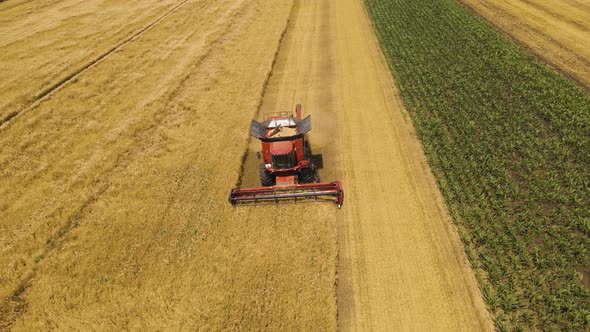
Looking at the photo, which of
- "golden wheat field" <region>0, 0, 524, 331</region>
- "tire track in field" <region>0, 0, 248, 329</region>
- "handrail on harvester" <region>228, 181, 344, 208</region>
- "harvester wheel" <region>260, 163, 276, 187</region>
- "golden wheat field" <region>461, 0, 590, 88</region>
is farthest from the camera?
"golden wheat field" <region>461, 0, 590, 88</region>

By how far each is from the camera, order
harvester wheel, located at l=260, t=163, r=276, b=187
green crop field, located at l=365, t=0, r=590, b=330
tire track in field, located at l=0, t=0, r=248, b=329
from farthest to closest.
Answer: harvester wheel, located at l=260, t=163, r=276, b=187 → tire track in field, located at l=0, t=0, r=248, b=329 → green crop field, located at l=365, t=0, r=590, b=330

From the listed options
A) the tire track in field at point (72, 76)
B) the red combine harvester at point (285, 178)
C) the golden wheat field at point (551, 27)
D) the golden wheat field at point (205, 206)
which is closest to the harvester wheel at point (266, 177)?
the red combine harvester at point (285, 178)

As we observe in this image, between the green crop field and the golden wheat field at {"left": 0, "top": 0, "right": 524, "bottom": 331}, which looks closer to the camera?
the green crop field

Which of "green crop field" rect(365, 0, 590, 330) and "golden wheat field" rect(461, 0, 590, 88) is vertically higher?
"golden wheat field" rect(461, 0, 590, 88)

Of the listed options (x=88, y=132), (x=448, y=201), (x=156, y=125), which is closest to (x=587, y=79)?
(x=448, y=201)

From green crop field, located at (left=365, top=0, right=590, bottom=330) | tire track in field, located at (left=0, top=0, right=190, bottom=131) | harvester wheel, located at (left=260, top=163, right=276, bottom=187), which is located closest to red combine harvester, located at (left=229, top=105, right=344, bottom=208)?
harvester wheel, located at (left=260, top=163, right=276, bottom=187)

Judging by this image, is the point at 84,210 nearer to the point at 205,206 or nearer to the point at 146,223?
the point at 146,223

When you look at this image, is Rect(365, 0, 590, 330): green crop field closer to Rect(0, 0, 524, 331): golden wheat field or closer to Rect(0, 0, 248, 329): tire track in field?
Rect(0, 0, 524, 331): golden wheat field
